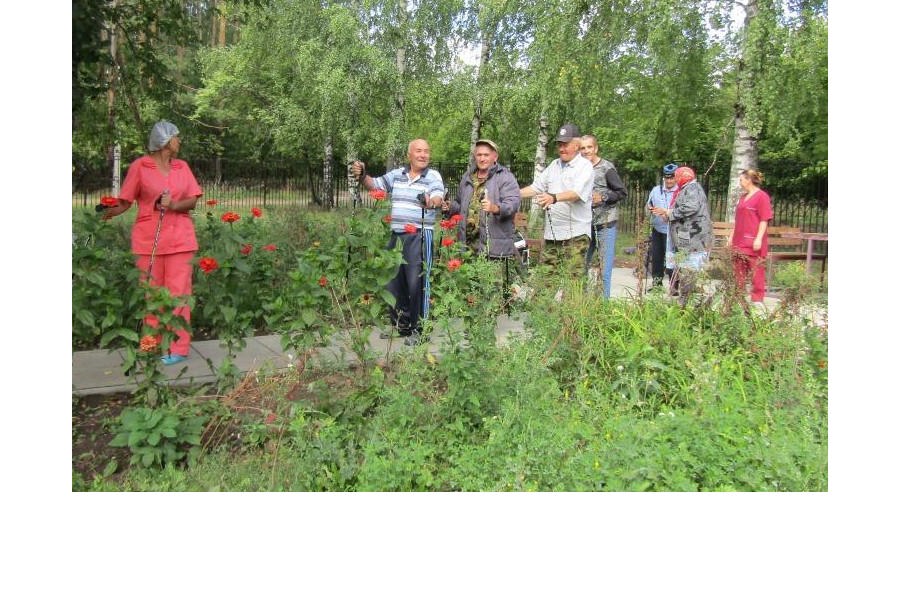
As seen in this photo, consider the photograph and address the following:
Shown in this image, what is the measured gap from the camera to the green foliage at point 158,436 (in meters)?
3.22

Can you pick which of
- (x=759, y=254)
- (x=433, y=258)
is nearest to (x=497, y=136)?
(x=759, y=254)

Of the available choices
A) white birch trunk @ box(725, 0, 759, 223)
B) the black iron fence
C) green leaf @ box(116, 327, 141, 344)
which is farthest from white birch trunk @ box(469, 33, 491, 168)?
green leaf @ box(116, 327, 141, 344)

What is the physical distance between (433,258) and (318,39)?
13.4 meters

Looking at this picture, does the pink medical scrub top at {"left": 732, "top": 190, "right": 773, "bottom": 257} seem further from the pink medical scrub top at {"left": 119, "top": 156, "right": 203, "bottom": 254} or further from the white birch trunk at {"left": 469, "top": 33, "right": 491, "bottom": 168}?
the white birch trunk at {"left": 469, "top": 33, "right": 491, "bottom": 168}

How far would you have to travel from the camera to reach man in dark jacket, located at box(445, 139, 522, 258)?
18.0 feet

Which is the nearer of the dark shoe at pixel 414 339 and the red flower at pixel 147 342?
the red flower at pixel 147 342

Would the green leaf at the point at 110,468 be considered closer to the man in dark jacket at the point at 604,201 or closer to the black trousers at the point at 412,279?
the black trousers at the point at 412,279

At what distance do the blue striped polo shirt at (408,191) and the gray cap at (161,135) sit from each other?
1337 mm

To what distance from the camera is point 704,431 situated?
3.05 metres

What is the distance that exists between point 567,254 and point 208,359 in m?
2.76

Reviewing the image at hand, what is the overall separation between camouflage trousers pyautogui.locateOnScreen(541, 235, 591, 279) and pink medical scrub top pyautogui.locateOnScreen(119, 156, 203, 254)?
245 centimetres

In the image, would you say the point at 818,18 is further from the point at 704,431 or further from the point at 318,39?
the point at 318,39

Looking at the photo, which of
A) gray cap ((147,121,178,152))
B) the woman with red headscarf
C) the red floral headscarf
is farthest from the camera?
the red floral headscarf

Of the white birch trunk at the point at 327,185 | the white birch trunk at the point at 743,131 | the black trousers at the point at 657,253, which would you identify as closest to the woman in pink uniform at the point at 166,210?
the black trousers at the point at 657,253
